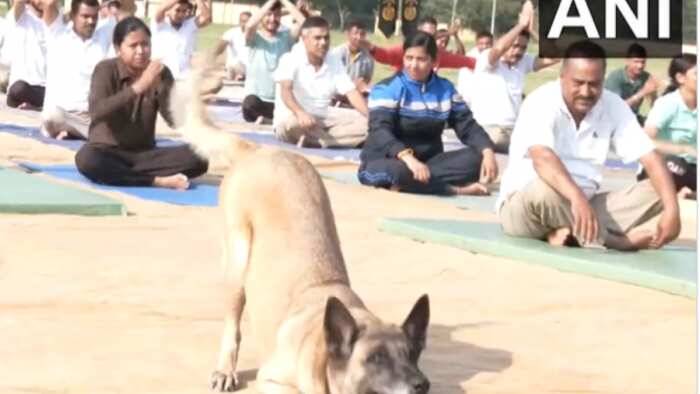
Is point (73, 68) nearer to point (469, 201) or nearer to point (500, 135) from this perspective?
point (500, 135)

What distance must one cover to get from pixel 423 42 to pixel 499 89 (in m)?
5.05

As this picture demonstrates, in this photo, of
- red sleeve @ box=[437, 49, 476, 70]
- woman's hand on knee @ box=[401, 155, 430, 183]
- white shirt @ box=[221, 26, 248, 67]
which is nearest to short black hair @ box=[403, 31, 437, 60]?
woman's hand on knee @ box=[401, 155, 430, 183]

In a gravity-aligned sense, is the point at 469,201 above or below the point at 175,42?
below

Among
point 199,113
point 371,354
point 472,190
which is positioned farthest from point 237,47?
point 371,354

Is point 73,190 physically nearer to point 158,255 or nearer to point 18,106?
point 158,255

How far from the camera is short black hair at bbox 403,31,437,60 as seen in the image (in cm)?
1182

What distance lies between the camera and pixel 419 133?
12.3 m

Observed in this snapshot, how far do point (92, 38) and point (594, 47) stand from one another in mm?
8066

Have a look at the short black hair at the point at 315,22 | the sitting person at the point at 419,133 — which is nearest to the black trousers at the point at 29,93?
the short black hair at the point at 315,22

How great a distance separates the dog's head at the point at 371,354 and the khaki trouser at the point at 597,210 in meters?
4.06

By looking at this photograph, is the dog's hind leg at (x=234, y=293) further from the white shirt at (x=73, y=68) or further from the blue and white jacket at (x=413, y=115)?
the white shirt at (x=73, y=68)

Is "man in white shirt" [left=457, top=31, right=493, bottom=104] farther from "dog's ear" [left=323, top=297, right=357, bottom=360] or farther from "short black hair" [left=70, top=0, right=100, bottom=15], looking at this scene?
"dog's ear" [left=323, top=297, right=357, bottom=360]

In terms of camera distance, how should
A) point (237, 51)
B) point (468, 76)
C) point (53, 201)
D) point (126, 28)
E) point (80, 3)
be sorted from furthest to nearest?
1. point (237, 51)
2. point (468, 76)
3. point (80, 3)
4. point (126, 28)
5. point (53, 201)

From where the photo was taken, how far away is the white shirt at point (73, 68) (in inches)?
618
